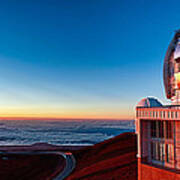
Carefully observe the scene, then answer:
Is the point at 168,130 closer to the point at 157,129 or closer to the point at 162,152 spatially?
the point at 157,129

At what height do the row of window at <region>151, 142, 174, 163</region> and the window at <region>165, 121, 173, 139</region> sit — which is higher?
the window at <region>165, 121, 173, 139</region>

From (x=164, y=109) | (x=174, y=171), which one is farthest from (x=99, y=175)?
(x=164, y=109)

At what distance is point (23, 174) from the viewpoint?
790 inches

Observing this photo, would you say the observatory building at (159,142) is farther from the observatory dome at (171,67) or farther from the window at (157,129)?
the observatory dome at (171,67)

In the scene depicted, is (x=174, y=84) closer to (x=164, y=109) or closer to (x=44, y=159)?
(x=164, y=109)

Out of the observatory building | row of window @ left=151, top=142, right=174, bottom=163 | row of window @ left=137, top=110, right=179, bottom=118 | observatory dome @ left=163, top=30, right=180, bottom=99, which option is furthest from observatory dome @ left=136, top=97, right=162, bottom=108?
row of window @ left=151, top=142, right=174, bottom=163

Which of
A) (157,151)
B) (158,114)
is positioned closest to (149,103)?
(158,114)

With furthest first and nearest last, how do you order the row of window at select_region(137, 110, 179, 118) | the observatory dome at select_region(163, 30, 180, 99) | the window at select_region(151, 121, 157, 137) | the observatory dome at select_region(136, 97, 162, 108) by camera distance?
the observatory dome at select_region(163, 30, 180, 99), the observatory dome at select_region(136, 97, 162, 108), the window at select_region(151, 121, 157, 137), the row of window at select_region(137, 110, 179, 118)

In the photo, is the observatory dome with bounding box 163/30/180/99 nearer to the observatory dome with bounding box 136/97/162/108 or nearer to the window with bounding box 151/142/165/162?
the observatory dome with bounding box 136/97/162/108

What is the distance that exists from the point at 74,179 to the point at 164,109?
38.6ft

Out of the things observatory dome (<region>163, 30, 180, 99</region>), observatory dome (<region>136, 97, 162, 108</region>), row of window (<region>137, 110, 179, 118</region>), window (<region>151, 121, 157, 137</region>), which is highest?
observatory dome (<region>163, 30, 180, 99</region>)

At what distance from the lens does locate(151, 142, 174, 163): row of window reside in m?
7.95

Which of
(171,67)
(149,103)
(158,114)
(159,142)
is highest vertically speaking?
(171,67)

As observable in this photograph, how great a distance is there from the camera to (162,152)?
27.2 ft
